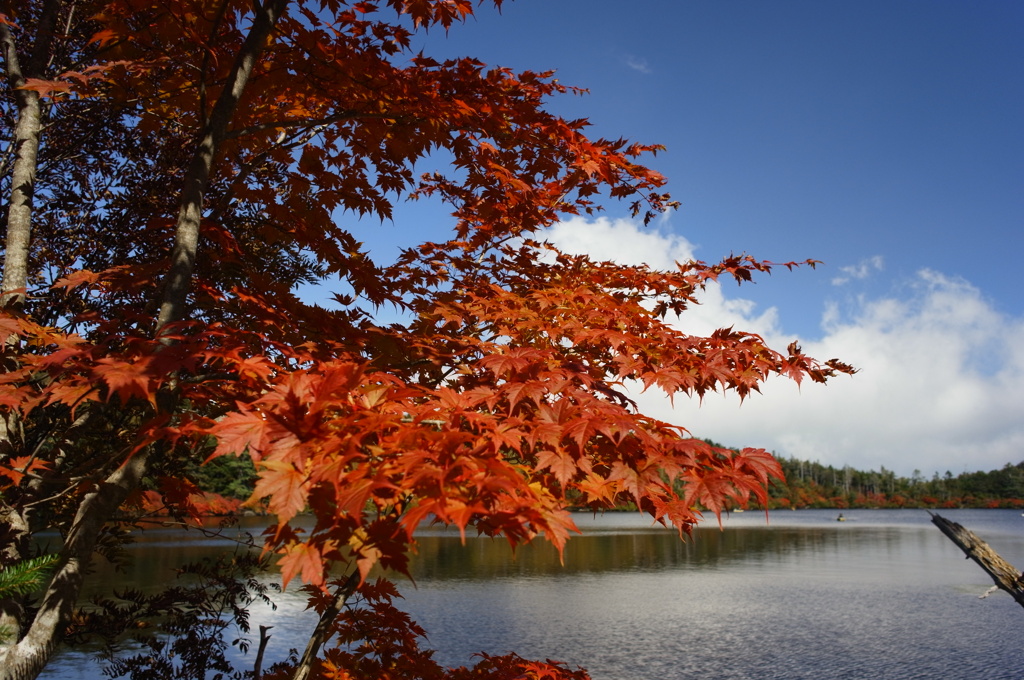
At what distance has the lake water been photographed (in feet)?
39.3

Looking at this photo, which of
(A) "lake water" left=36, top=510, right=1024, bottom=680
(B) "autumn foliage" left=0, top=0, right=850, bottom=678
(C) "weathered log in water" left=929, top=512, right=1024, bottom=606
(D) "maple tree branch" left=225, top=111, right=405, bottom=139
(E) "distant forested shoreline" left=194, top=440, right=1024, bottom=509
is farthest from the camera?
(E) "distant forested shoreline" left=194, top=440, right=1024, bottom=509

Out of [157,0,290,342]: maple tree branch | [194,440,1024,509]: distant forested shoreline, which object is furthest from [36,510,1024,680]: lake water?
[194,440,1024,509]: distant forested shoreline

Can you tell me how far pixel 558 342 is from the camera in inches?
137

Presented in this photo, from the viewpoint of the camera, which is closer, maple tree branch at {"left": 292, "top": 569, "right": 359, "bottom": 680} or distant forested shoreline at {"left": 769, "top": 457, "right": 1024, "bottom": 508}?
maple tree branch at {"left": 292, "top": 569, "right": 359, "bottom": 680}

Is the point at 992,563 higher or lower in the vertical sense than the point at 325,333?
lower

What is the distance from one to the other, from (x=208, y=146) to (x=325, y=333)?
121 centimetres

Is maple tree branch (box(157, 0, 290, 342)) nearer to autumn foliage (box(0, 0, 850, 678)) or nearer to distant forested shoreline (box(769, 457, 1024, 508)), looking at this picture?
autumn foliage (box(0, 0, 850, 678))

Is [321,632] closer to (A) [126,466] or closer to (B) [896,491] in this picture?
(A) [126,466]

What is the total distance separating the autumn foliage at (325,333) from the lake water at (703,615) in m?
4.93

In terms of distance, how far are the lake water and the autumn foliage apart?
493 centimetres

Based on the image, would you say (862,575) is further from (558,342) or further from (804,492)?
(804,492)

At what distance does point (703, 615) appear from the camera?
1591 centimetres

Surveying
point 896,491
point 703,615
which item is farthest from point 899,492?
point 703,615

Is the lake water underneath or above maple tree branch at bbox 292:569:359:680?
underneath
